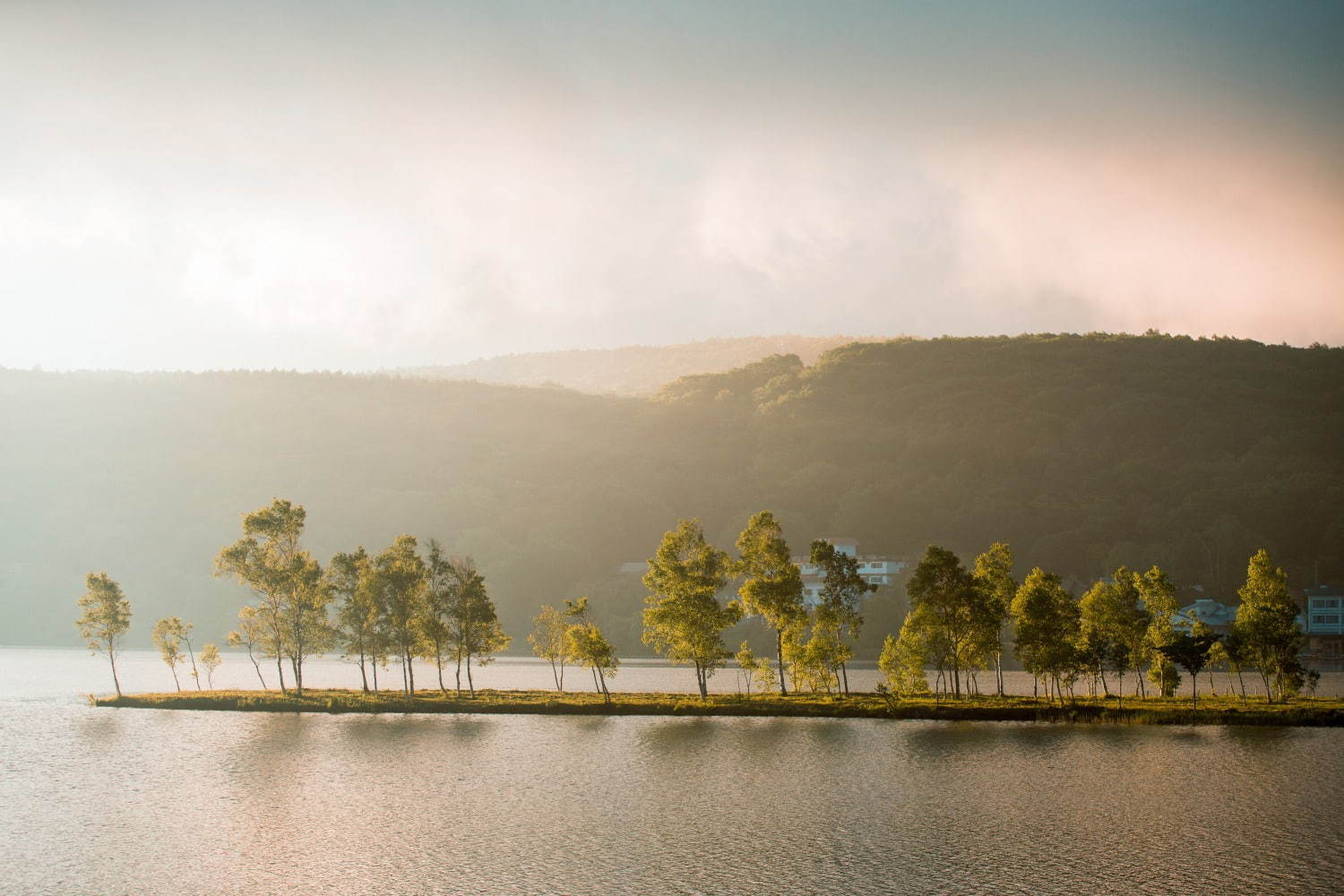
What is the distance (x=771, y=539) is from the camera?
8812 centimetres

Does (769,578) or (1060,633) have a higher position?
(769,578)

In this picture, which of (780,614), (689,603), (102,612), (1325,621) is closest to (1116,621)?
(780,614)

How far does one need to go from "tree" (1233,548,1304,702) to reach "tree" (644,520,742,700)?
38.6 m

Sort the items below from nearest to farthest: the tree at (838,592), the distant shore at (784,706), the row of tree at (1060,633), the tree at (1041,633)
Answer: the distant shore at (784,706), the tree at (1041,633), the row of tree at (1060,633), the tree at (838,592)

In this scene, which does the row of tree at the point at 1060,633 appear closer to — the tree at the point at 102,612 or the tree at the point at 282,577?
the tree at the point at 282,577

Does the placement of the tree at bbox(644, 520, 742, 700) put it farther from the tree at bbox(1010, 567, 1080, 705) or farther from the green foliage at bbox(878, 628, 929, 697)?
the tree at bbox(1010, 567, 1080, 705)

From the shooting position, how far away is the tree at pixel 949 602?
84.8 metres

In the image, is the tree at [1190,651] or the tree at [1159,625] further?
the tree at [1159,625]

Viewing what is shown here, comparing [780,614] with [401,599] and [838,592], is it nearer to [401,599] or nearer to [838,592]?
[838,592]

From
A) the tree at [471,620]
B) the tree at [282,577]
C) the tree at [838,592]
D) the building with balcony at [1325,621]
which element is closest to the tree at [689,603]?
the tree at [838,592]

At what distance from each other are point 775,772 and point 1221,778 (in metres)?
21.5

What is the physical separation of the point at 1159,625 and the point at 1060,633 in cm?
1285

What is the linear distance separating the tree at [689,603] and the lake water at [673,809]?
9.25 metres

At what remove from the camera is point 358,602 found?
9162cm
